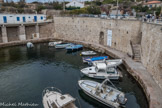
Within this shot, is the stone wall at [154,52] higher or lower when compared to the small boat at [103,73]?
higher

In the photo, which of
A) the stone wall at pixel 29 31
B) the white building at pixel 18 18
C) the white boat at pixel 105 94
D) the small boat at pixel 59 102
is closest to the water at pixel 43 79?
the white boat at pixel 105 94

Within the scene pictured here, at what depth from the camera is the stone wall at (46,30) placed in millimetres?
38281

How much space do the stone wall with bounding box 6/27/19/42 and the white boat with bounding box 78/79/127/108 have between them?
1115 inches

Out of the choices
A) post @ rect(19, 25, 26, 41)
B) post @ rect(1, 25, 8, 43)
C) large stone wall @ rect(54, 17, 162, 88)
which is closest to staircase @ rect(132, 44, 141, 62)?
large stone wall @ rect(54, 17, 162, 88)

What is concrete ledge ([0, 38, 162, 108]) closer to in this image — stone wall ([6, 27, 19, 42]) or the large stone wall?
the large stone wall

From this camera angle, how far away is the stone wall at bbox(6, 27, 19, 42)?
33.6 metres

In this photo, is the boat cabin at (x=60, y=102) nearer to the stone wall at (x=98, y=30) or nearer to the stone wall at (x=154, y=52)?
the stone wall at (x=154, y=52)

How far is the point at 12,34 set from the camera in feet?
112

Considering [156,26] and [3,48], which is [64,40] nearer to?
[3,48]

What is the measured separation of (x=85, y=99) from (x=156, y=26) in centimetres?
1077

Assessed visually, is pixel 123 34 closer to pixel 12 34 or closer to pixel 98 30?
pixel 98 30

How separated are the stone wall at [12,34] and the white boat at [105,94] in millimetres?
28327

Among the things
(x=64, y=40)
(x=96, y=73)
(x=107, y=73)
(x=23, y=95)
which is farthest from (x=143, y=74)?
(x=64, y=40)

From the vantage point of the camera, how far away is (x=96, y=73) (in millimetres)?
15984
